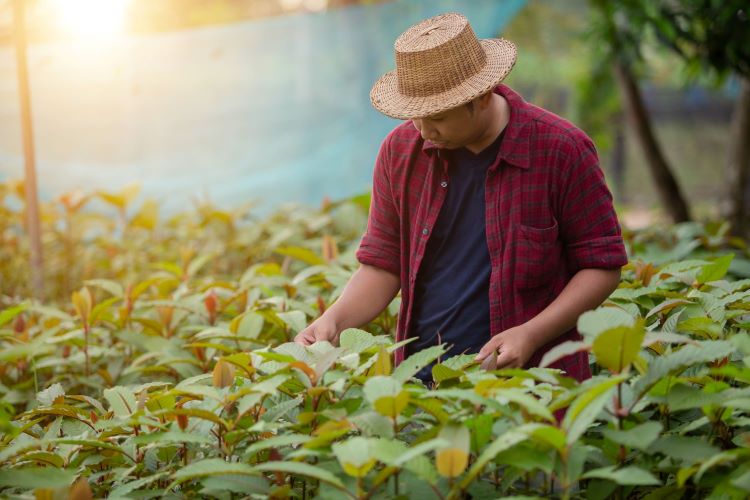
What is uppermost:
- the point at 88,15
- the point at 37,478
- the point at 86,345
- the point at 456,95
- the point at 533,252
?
the point at 88,15

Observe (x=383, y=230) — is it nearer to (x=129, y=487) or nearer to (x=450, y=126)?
(x=450, y=126)

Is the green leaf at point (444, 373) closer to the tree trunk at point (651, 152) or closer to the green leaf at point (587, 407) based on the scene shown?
the green leaf at point (587, 407)

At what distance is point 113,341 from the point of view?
3.09m

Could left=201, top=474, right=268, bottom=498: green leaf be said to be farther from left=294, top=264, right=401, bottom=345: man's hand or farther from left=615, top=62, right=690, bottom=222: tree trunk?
left=615, top=62, right=690, bottom=222: tree trunk

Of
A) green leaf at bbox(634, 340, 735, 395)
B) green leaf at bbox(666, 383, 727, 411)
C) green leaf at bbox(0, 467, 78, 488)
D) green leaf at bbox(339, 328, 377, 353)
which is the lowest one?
green leaf at bbox(0, 467, 78, 488)

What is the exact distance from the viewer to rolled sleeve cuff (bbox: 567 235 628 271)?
210 cm

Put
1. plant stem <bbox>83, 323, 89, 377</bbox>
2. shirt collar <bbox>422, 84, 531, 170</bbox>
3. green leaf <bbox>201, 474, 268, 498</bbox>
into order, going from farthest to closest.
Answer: plant stem <bbox>83, 323, 89, 377</bbox>
shirt collar <bbox>422, 84, 531, 170</bbox>
green leaf <bbox>201, 474, 268, 498</bbox>

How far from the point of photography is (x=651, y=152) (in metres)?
6.21

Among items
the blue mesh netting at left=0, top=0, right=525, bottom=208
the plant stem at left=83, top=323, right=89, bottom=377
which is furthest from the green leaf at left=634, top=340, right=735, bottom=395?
the blue mesh netting at left=0, top=0, right=525, bottom=208

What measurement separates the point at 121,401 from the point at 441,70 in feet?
3.24

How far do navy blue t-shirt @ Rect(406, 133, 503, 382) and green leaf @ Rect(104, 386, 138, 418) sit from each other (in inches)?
27.7

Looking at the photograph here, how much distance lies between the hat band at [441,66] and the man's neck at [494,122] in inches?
4.7

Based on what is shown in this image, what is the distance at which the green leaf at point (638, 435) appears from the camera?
1438 millimetres

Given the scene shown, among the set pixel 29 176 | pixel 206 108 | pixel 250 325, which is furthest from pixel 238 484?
pixel 206 108
